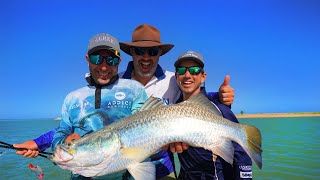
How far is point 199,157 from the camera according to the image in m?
5.67

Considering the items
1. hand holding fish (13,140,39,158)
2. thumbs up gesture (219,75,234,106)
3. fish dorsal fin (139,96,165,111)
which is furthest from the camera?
thumbs up gesture (219,75,234,106)

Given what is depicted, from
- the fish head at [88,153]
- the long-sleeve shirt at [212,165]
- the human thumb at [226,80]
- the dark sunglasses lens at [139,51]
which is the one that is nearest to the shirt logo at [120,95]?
the fish head at [88,153]

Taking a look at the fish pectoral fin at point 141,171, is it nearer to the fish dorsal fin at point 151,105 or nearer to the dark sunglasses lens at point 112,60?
the fish dorsal fin at point 151,105

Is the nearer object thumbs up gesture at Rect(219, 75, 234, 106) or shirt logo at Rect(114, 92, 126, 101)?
shirt logo at Rect(114, 92, 126, 101)

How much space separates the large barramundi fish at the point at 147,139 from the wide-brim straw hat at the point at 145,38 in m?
2.83

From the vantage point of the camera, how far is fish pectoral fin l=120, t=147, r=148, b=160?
419 centimetres

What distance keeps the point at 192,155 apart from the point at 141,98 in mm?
1504

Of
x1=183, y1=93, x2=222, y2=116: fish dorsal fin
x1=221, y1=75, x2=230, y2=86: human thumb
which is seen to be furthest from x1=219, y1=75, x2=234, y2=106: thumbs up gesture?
x1=183, y1=93, x2=222, y2=116: fish dorsal fin

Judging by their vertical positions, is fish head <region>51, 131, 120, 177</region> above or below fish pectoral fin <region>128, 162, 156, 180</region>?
above

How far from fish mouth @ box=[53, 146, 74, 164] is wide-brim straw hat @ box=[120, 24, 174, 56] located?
363cm

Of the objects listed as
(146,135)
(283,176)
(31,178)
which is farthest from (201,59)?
(31,178)

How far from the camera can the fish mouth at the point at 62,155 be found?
3.95 metres

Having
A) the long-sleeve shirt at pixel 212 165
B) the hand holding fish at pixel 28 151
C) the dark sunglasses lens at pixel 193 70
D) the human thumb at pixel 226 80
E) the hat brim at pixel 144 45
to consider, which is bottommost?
the long-sleeve shirt at pixel 212 165

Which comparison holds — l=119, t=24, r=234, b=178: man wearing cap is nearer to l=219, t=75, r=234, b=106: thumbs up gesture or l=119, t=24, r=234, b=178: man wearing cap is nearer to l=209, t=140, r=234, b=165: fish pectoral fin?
l=219, t=75, r=234, b=106: thumbs up gesture
